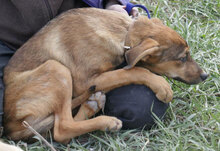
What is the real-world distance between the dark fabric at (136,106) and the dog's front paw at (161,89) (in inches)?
2.3

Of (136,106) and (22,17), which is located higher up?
(22,17)

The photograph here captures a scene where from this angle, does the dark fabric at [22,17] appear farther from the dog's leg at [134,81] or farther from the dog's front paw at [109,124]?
the dog's front paw at [109,124]

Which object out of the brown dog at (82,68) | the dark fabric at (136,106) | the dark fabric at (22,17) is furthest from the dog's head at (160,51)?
the dark fabric at (22,17)

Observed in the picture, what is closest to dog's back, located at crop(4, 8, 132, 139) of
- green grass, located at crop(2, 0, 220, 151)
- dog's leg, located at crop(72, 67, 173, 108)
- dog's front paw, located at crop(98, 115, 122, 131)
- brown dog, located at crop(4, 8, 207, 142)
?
brown dog, located at crop(4, 8, 207, 142)

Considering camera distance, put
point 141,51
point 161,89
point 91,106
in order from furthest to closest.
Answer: point 91,106 → point 161,89 → point 141,51

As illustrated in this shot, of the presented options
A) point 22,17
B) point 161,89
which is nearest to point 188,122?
point 161,89

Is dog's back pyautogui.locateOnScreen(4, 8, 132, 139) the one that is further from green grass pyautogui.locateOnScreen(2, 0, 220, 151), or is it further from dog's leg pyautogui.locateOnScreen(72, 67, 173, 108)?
green grass pyautogui.locateOnScreen(2, 0, 220, 151)

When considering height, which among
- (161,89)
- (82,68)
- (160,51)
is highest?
(160,51)

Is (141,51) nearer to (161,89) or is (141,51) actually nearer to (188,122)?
(161,89)

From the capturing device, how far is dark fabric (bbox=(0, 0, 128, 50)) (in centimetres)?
389

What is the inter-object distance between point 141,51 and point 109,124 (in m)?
0.82

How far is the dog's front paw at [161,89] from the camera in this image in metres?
3.70

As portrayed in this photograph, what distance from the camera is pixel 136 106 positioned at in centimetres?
373

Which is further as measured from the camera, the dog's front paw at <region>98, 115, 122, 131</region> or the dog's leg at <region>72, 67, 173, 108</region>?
the dog's leg at <region>72, 67, 173, 108</region>
